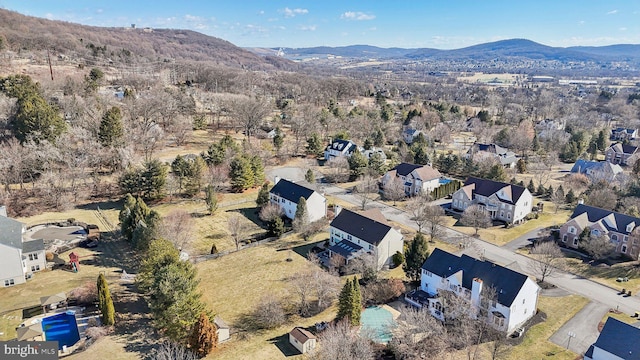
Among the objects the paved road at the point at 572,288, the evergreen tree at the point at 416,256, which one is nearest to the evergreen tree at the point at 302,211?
the paved road at the point at 572,288

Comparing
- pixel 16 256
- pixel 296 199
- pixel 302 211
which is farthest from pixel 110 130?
pixel 302 211

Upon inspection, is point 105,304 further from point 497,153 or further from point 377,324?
point 497,153

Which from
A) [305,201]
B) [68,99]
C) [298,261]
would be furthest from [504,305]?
[68,99]

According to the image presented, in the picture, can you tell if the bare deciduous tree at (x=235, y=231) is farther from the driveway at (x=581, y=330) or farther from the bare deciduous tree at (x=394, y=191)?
the driveway at (x=581, y=330)

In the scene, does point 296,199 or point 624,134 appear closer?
point 296,199

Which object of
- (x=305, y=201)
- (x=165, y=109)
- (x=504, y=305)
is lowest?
(x=504, y=305)

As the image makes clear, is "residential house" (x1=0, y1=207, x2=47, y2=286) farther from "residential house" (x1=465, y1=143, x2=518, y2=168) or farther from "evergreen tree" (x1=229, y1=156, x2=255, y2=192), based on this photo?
"residential house" (x1=465, y1=143, x2=518, y2=168)

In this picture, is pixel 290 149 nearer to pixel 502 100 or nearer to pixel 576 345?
pixel 576 345
